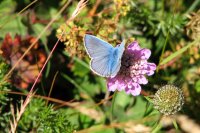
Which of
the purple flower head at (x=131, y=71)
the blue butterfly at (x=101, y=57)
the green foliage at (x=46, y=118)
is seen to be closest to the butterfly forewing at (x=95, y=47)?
the blue butterfly at (x=101, y=57)

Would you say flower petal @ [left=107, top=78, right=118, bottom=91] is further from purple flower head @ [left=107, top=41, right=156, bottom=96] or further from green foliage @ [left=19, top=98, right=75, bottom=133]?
green foliage @ [left=19, top=98, right=75, bottom=133]

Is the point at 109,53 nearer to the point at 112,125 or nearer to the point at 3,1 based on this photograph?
the point at 112,125

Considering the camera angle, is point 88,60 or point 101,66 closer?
point 101,66

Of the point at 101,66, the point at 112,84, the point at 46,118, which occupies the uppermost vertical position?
the point at 101,66

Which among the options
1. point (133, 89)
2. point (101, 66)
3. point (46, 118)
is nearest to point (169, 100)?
point (133, 89)

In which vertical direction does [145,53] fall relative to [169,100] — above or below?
above

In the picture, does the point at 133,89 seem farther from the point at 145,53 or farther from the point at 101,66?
the point at 101,66

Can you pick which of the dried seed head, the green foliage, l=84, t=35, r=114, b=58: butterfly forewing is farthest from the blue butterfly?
the green foliage
